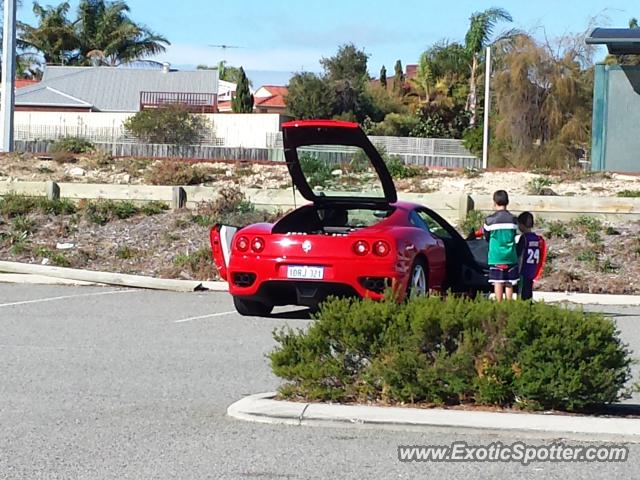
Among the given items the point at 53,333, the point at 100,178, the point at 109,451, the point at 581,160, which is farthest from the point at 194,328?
the point at 581,160

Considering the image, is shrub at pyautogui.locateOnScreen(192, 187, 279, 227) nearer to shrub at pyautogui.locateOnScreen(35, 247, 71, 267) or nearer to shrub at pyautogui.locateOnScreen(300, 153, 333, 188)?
shrub at pyautogui.locateOnScreen(35, 247, 71, 267)

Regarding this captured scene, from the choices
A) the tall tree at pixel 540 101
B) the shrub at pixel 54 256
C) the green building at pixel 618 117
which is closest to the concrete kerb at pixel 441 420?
the shrub at pixel 54 256

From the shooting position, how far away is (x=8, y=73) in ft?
108

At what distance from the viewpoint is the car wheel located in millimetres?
12422

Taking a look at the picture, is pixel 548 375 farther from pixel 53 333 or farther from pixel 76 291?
pixel 76 291

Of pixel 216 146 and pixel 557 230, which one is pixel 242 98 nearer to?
pixel 216 146

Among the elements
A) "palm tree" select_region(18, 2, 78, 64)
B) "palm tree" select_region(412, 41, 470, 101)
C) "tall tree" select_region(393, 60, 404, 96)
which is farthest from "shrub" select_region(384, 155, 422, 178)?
"palm tree" select_region(18, 2, 78, 64)

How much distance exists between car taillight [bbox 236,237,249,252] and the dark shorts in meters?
2.59

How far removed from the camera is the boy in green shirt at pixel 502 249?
39.9 feet

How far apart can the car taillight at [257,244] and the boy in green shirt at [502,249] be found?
235 cm

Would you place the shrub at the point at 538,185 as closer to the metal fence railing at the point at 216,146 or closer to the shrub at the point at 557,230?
the shrub at the point at 557,230

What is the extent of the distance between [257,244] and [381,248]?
1.36 meters

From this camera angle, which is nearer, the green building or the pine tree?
the green building

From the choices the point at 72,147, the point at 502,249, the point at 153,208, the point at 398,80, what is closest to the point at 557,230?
the point at 502,249
